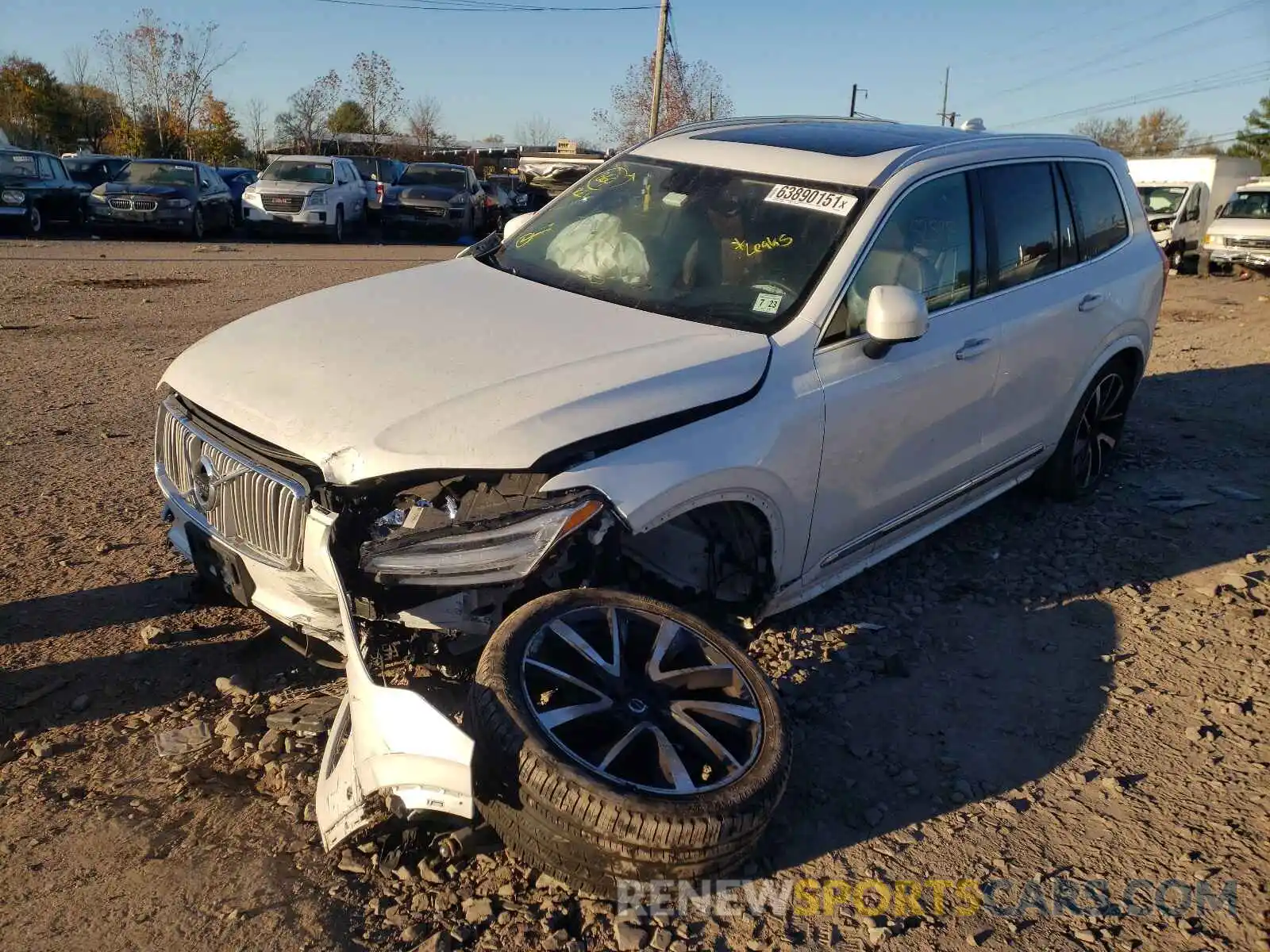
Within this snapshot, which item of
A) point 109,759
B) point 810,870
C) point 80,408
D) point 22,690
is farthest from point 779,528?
point 80,408

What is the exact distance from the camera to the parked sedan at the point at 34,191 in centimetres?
1791

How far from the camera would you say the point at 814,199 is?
3979 millimetres

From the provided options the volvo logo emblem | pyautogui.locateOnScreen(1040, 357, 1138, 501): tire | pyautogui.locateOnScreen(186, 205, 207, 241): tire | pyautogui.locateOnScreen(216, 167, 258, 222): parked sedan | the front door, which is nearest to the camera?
the volvo logo emblem

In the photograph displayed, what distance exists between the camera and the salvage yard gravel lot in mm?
2635

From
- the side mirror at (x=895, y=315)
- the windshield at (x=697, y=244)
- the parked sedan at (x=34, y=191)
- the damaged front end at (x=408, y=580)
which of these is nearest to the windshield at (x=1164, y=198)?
the windshield at (x=697, y=244)

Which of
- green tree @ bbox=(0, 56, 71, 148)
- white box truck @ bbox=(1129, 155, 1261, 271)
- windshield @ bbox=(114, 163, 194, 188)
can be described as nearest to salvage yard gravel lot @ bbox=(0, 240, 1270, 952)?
windshield @ bbox=(114, 163, 194, 188)

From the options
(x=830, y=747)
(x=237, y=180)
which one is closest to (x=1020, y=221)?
(x=830, y=747)

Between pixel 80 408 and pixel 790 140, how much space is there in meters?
5.01

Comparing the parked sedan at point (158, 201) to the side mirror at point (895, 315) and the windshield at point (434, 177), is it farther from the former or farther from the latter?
the side mirror at point (895, 315)

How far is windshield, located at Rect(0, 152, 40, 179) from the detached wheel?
19.5m

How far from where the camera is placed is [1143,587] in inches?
189

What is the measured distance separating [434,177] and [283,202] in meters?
4.06

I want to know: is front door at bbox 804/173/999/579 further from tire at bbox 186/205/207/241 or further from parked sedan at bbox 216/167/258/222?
parked sedan at bbox 216/167/258/222

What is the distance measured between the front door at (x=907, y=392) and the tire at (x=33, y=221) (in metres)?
18.8
